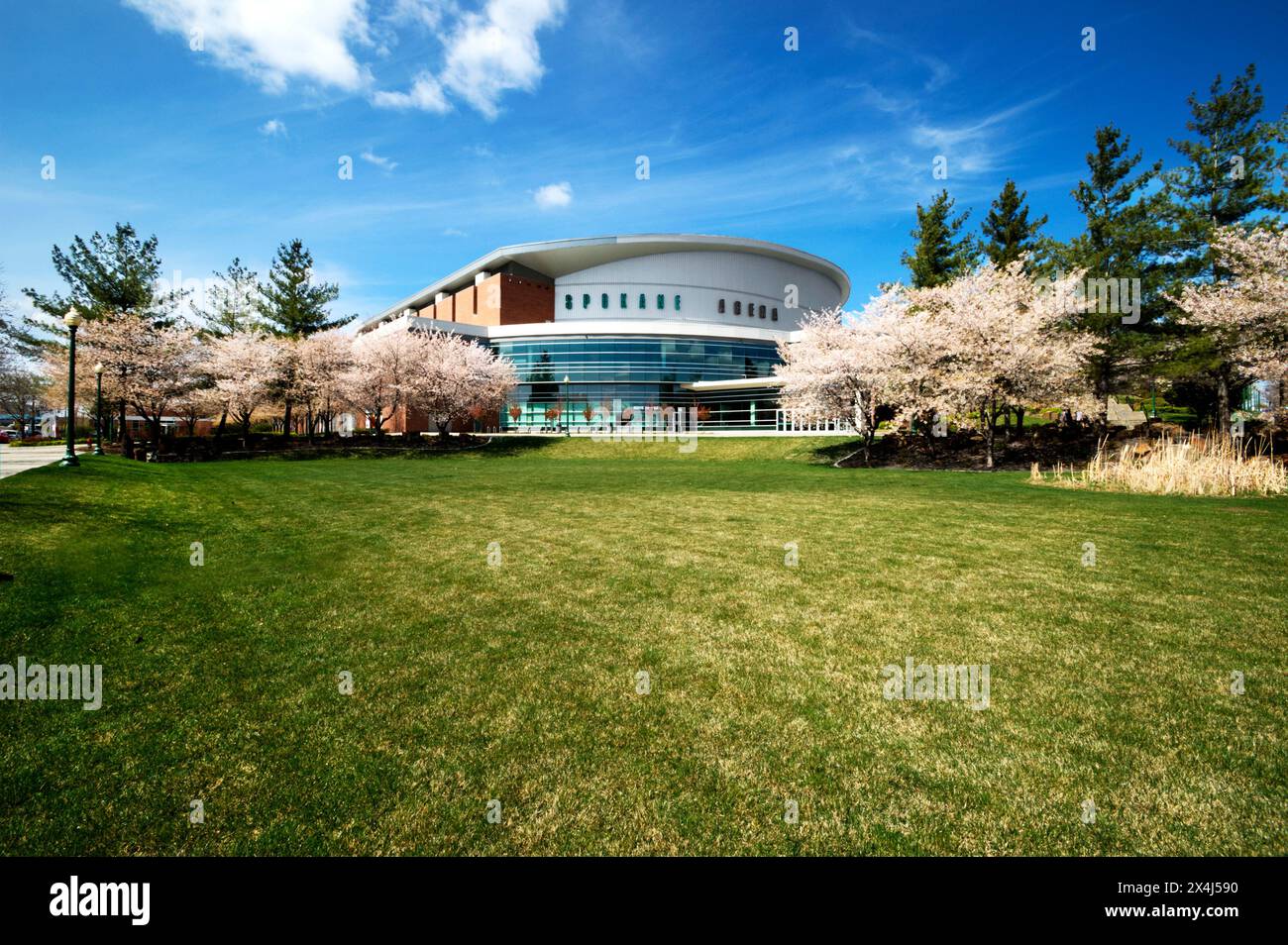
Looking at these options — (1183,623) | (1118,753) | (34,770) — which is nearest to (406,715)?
(34,770)

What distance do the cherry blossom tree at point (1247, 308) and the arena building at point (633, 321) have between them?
26369mm

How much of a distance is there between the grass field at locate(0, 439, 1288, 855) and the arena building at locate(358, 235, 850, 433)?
137ft

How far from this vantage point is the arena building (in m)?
59.6

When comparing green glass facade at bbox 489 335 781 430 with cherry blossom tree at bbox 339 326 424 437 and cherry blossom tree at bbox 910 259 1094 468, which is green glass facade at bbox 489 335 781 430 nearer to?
cherry blossom tree at bbox 339 326 424 437

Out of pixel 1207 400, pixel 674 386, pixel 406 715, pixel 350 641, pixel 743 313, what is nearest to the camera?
pixel 406 715

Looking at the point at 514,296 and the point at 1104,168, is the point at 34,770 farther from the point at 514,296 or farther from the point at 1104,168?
the point at 514,296

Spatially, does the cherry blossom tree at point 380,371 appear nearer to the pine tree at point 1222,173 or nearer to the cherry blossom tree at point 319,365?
the cherry blossom tree at point 319,365

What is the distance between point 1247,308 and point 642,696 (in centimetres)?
3337

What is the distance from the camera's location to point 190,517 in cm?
1123

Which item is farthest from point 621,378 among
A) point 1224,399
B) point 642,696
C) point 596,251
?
point 642,696

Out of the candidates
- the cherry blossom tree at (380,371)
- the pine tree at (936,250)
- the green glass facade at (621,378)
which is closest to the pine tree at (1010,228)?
the pine tree at (936,250)

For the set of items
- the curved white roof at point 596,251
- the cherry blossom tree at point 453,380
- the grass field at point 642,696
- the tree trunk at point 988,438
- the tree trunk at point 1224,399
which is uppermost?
the curved white roof at point 596,251

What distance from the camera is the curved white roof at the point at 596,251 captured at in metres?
67.7

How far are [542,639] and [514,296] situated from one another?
69.4 m
